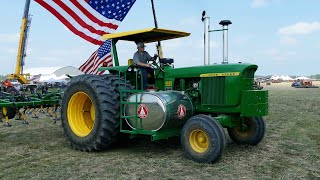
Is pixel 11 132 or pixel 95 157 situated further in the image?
pixel 11 132

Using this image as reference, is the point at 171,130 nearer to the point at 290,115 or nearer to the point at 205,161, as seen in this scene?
the point at 205,161

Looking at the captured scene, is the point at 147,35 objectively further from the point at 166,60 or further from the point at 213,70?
the point at 213,70

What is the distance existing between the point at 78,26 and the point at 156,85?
4531 mm

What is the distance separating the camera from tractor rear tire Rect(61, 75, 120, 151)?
6762 millimetres

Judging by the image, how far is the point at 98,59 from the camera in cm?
1220

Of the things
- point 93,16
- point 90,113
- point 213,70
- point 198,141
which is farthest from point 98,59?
point 198,141

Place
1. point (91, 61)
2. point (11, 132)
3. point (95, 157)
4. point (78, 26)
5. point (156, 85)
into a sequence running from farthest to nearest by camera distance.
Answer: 1. point (91, 61)
2. point (78, 26)
3. point (11, 132)
4. point (156, 85)
5. point (95, 157)

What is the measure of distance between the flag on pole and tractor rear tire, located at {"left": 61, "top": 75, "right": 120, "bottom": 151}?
3.85 m

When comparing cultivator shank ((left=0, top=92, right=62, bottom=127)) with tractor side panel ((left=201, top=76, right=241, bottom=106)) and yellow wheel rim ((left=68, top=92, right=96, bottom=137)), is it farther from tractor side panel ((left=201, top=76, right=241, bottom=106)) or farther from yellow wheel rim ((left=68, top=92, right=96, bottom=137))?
tractor side panel ((left=201, top=76, right=241, bottom=106))

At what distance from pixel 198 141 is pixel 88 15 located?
6.39 m

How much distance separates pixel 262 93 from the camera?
6555mm

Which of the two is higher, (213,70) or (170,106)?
(213,70)

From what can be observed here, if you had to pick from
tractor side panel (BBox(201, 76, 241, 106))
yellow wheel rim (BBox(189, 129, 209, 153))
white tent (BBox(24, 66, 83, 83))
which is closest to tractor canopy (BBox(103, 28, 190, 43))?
tractor side panel (BBox(201, 76, 241, 106))

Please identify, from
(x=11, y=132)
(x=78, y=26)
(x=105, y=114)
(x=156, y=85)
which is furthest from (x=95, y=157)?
(x=78, y=26)
